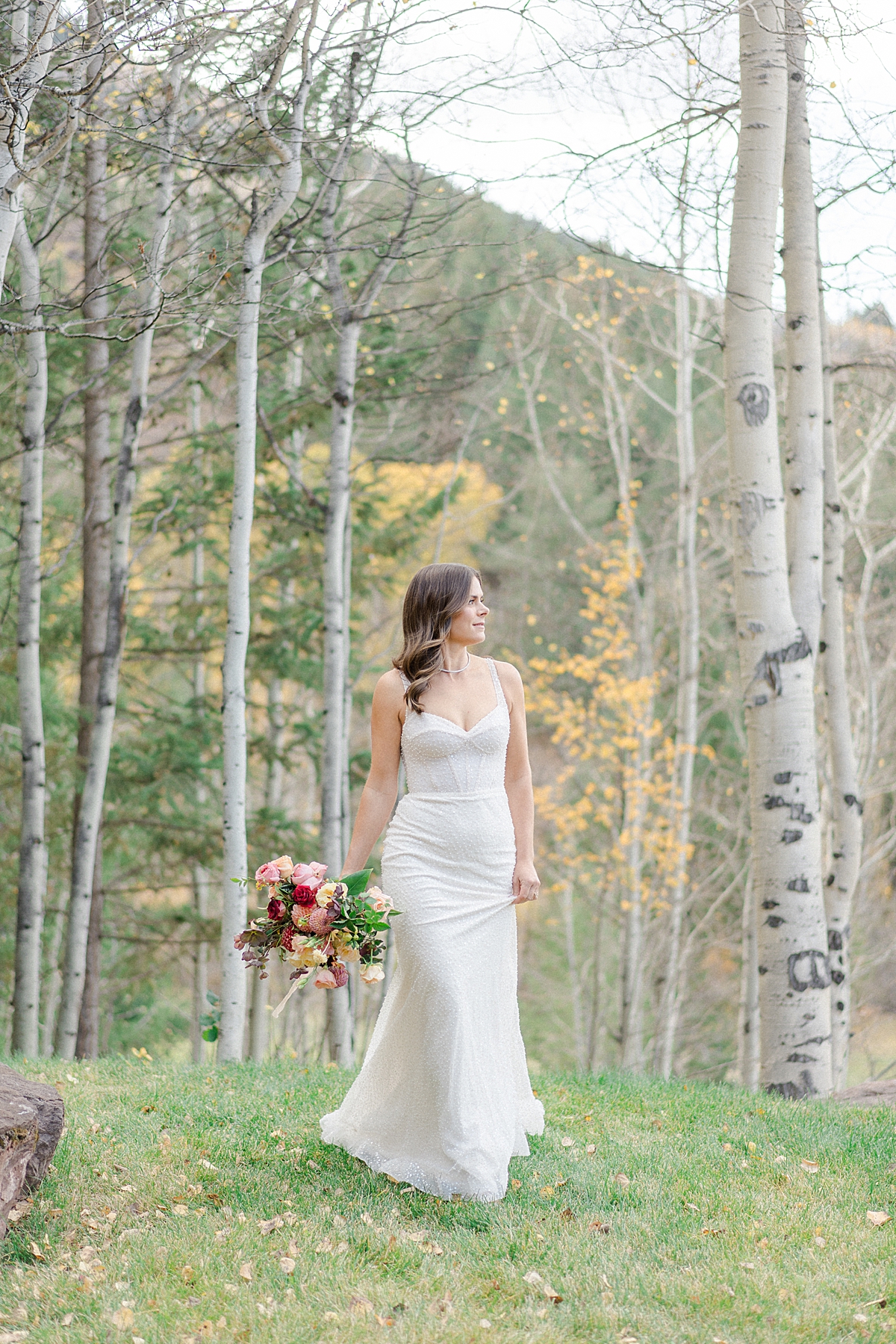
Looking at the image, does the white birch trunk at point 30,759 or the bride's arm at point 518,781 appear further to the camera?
the white birch trunk at point 30,759

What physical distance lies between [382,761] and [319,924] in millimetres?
768

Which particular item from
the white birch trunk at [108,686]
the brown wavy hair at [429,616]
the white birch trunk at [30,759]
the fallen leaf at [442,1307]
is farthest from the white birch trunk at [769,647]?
the white birch trunk at [30,759]

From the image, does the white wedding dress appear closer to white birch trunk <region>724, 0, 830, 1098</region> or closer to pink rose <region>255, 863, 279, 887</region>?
pink rose <region>255, 863, 279, 887</region>

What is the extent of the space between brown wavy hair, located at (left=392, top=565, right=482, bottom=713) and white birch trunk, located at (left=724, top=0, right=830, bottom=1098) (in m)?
2.29

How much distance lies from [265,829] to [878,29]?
25.5 feet

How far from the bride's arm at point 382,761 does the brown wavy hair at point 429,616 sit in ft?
0.23

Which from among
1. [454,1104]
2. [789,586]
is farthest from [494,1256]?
[789,586]

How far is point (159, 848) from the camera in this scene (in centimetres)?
1018

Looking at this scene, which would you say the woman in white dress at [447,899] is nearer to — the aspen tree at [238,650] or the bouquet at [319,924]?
the bouquet at [319,924]

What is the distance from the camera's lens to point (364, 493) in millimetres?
11828

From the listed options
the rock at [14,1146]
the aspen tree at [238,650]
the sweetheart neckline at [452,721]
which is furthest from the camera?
the aspen tree at [238,650]

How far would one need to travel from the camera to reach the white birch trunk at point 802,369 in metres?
6.43

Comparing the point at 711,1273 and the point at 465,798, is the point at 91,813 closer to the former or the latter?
the point at 465,798

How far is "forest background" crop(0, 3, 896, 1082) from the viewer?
6.19 metres
